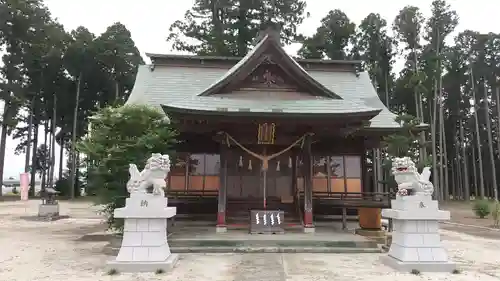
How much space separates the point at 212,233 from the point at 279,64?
18.2 ft

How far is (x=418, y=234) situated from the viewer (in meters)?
A: 7.17

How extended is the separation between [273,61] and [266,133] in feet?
7.93

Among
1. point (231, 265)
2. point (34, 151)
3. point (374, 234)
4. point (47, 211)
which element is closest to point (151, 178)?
point (231, 265)

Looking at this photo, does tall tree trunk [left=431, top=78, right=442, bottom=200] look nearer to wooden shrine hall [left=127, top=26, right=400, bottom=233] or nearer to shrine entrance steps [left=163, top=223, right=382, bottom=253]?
wooden shrine hall [left=127, top=26, right=400, bottom=233]

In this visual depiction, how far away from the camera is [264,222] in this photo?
402 inches

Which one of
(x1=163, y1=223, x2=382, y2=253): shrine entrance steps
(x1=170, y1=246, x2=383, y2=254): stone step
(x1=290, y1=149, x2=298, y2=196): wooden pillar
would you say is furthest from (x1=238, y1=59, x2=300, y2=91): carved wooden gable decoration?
(x1=170, y1=246, x2=383, y2=254): stone step

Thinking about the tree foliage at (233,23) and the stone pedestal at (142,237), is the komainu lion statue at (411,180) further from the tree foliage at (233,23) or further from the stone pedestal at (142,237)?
the tree foliage at (233,23)

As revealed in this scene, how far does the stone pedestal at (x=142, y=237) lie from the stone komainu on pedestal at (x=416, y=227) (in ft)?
15.1

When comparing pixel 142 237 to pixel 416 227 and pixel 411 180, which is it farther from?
pixel 411 180

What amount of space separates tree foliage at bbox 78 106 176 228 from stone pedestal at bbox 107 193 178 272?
240cm

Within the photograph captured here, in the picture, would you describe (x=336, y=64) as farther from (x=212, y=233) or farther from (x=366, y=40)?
(x=366, y=40)

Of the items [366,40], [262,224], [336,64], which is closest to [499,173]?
[366,40]

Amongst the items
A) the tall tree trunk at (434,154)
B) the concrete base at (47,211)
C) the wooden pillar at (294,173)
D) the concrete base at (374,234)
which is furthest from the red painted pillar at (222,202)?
the tall tree trunk at (434,154)

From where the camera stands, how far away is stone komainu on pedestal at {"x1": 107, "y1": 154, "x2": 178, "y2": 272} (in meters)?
6.90
